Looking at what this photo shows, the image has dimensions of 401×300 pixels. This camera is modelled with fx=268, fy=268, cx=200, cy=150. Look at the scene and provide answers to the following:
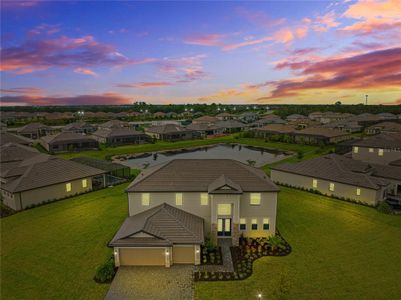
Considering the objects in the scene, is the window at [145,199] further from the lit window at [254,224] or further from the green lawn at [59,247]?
the lit window at [254,224]

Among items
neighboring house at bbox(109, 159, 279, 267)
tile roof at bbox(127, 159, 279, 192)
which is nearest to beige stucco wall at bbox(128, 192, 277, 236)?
neighboring house at bbox(109, 159, 279, 267)

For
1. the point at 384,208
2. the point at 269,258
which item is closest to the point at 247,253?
the point at 269,258

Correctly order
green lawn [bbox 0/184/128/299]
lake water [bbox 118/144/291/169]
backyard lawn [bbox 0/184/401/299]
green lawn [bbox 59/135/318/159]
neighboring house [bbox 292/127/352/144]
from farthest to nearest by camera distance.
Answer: neighboring house [bbox 292/127/352/144], green lawn [bbox 59/135/318/159], lake water [bbox 118/144/291/169], green lawn [bbox 0/184/128/299], backyard lawn [bbox 0/184/401/299]

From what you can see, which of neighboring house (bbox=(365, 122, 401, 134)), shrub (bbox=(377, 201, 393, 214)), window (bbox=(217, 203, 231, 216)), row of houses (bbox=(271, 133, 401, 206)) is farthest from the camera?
neighboring house (bbox=(365, 122, 401, 134))

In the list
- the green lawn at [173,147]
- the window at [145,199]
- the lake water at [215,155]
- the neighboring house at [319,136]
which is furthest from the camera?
the neighboring house at [319,136]

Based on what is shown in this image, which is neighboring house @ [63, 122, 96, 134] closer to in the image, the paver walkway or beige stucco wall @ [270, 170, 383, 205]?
beige stucco wall @ [270, 170, 383, 205]

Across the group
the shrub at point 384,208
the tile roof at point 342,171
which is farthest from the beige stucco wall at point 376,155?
the shrub at point 384,208
